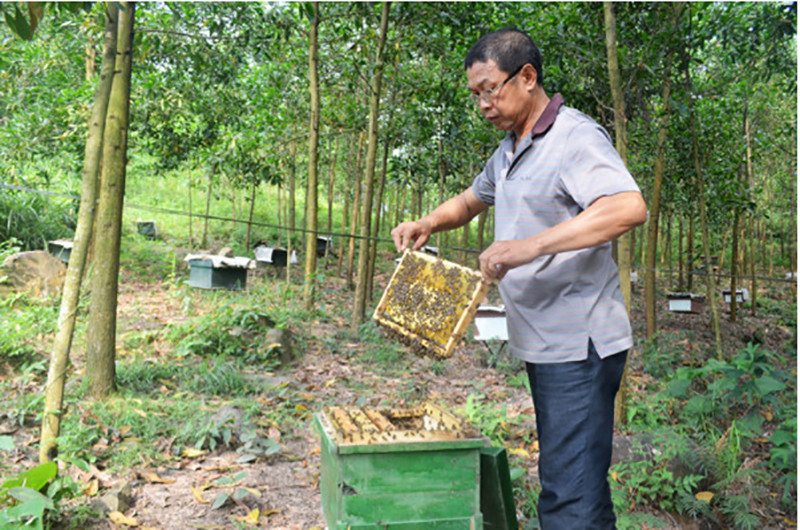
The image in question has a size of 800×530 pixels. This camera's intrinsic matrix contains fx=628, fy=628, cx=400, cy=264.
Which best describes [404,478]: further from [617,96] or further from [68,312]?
[617,96]

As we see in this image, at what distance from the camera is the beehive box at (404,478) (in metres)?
2.26

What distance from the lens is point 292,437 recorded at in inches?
191

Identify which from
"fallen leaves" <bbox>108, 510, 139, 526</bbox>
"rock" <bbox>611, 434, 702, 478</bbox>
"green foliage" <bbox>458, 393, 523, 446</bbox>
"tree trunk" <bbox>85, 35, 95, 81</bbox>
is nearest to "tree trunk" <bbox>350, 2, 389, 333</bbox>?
"green foliage" <bbox>458, 393, 523, 446</bbox>

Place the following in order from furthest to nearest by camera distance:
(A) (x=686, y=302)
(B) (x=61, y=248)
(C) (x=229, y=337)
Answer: (A) (x=686, y=302) → (B) (x=61, y=248) → (C) (x=229, y=337)

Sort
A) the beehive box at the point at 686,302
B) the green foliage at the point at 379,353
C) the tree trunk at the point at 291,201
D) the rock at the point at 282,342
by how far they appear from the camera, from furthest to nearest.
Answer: the beehive box at the point at 686,302, the tree trunk at the point at 291,201, the green foliage at the point at 379,353, the rock at the point at 282,342

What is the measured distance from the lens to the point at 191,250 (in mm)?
14961

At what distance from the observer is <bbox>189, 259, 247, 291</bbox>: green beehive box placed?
9.87 metres

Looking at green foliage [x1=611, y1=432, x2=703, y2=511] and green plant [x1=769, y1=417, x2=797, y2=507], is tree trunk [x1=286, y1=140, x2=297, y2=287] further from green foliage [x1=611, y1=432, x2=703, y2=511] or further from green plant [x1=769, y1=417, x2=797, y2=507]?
Answer: green plant [x1=769, y1=417, x2=797, y2=507]

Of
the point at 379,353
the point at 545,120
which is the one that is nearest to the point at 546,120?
the point at 545,120

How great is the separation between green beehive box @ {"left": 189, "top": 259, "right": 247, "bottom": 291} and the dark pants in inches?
330

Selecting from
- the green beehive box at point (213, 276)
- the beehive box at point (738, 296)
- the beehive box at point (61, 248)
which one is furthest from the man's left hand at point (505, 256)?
the beehive box at point (738, 296)

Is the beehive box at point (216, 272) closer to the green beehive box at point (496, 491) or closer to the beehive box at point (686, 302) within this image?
the green beehive box at point (496, 491)

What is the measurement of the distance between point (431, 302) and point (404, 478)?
0.72m

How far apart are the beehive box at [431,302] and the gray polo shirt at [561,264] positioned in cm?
27
